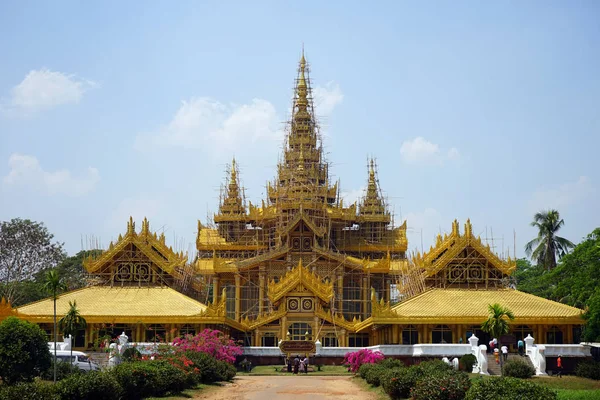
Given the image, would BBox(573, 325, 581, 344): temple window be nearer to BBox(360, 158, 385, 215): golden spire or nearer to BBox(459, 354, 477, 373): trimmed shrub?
BBox(459, 354, 477, 373): trimmed shrub

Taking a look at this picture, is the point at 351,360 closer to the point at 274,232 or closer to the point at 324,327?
the point at 324,327

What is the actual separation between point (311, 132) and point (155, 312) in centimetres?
2430

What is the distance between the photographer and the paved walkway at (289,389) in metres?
29.8

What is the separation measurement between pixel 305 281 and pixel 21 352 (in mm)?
20494

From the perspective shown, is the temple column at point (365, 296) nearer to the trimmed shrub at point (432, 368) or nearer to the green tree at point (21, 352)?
the trimmed shrub at point (432, 368)

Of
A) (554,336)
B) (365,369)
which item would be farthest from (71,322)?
(554,336)

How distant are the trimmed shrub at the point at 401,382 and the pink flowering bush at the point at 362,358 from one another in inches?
425

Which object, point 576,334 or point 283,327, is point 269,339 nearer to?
point 283,327

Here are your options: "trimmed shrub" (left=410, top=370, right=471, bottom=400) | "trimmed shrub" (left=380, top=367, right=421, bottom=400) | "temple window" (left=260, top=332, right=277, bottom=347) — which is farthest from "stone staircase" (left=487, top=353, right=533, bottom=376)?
"temple window" (left=260, top=332, right=277, bottom=347)

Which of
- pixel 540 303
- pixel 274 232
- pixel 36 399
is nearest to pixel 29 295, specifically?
pixel 274 232

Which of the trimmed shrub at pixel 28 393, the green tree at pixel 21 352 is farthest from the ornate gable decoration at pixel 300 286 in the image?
the trimmed shrub at pixel 28 393

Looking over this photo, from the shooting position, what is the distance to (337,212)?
6031 cm

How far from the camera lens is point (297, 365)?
42.4 meters

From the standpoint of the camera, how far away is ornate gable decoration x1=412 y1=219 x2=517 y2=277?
50.3 metres
